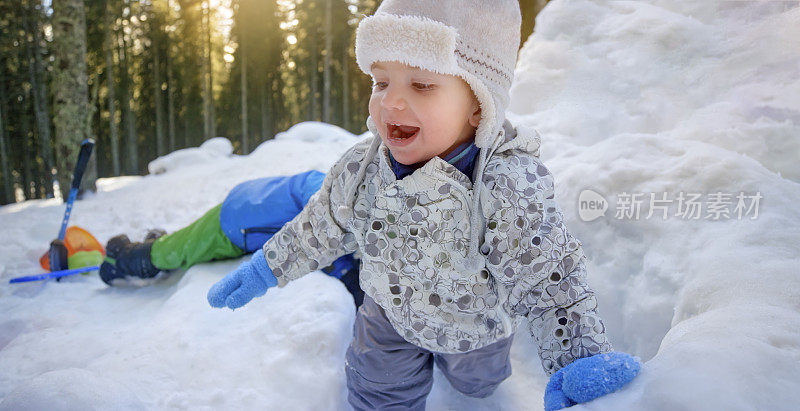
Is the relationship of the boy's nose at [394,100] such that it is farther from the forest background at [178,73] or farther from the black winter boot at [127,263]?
the forest background at [178,73]

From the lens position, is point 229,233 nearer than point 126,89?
Yes

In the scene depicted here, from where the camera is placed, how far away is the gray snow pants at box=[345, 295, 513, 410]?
1.46 meters

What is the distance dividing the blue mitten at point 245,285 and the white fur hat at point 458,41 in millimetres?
742

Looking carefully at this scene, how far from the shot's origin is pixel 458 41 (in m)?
1.06

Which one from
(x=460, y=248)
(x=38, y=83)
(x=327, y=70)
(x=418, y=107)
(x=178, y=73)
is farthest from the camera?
(x=178, y=73)

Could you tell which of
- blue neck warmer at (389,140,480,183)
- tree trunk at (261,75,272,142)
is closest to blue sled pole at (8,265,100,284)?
blue neck warmer at (389,140,480,183)

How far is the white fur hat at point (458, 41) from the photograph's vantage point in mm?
1010

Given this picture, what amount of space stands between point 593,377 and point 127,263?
9.25ft

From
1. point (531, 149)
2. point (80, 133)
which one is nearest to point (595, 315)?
point (531, 149)

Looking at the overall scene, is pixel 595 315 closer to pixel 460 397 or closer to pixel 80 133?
pixel 460 397

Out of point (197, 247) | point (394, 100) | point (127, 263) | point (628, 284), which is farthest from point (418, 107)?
point (127, 263)

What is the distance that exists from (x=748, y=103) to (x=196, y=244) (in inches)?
123

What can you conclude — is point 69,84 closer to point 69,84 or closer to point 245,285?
point 69,84

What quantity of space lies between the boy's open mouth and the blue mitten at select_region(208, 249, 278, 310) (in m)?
0.64
